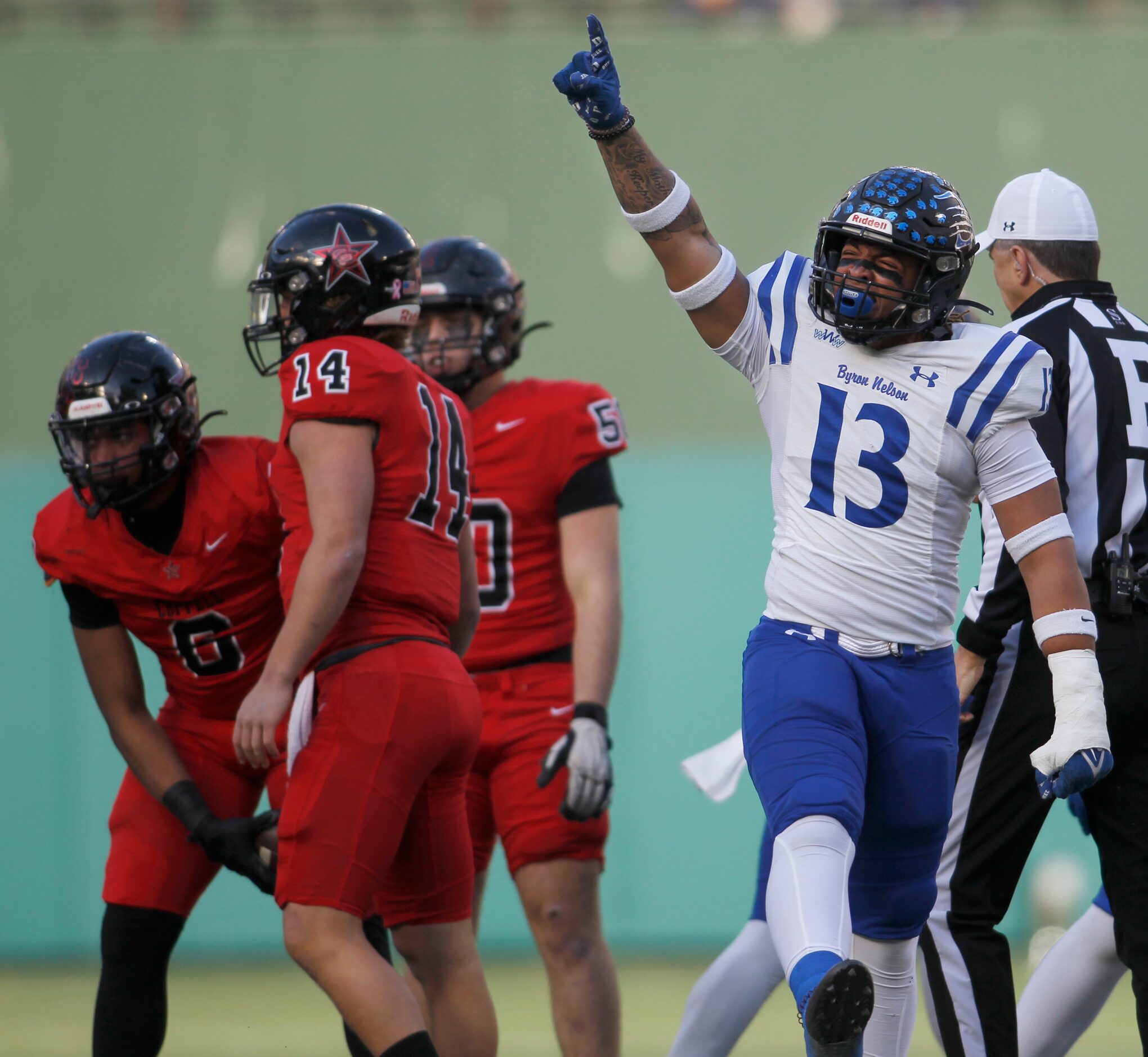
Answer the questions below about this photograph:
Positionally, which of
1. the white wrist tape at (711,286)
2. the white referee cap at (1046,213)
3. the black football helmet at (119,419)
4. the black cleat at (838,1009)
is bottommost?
the black cleat at (838,1009)

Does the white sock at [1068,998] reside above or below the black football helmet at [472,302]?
below

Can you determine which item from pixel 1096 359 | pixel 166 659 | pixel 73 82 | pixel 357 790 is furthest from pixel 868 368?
pixel 73 82

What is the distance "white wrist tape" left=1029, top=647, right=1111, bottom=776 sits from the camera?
2736mm

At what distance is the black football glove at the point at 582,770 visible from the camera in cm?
353

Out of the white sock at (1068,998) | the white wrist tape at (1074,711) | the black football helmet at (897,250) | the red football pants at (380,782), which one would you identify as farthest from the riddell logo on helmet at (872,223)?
the white sock at (1068,998)

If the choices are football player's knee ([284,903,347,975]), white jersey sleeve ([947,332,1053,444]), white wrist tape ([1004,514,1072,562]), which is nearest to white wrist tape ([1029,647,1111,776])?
white wrist tape ([1004,514,1072,562])

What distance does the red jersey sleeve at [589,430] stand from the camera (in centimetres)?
388

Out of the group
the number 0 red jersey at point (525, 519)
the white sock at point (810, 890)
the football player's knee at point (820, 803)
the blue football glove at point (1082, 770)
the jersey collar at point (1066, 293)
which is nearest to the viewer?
the white sock at point (810, 890)

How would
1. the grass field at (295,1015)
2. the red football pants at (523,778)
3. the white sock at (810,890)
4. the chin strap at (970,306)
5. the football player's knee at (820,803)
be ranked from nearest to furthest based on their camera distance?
the white sock at (810,890), the football player's knee at (820,803), the chin strap at (970,306), the red football pants at (523,778), the grass field at (295,1015)

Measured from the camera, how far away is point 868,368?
2832mm

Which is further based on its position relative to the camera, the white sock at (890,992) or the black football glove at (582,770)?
the black football glove at (582,770)

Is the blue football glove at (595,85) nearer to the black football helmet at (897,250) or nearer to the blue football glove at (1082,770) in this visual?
the black football helmet at (897,250)

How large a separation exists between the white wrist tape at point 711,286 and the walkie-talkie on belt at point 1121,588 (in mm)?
1050

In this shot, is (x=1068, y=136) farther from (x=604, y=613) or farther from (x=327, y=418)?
(x=327, y=418)
